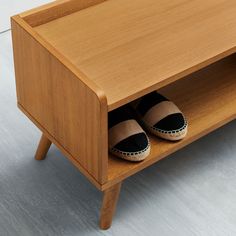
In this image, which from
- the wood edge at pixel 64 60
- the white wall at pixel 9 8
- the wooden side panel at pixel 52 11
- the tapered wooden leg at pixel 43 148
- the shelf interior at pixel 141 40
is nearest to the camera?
the wood edge at pixel 64 60

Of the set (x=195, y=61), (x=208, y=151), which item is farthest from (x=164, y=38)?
(x=208, y=151)

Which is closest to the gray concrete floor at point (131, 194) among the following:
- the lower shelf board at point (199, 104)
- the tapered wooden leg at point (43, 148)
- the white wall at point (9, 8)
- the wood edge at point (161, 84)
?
the tapered wooden leg at point (43, 148)

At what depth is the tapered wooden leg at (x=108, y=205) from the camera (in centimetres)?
154

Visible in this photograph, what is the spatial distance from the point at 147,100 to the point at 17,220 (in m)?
0.41

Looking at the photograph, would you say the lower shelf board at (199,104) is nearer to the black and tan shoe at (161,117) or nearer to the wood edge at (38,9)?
the black and tan shoe at (161,117)

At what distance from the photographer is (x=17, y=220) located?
5.32 feet

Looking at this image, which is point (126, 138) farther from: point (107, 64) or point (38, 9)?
point (38, 9)

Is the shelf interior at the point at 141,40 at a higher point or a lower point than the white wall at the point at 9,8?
Result: higher

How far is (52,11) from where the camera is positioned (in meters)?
1.55

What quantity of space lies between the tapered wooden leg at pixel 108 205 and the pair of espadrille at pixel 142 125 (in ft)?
0.28

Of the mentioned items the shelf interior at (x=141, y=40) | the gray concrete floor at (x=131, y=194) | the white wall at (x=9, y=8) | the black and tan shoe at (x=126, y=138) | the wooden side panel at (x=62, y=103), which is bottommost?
the gray concrete floor at (x=131, y=194)

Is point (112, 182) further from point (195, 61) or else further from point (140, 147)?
point (195, 61)

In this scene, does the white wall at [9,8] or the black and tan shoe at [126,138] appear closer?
the black and tan shoe at [126,138]

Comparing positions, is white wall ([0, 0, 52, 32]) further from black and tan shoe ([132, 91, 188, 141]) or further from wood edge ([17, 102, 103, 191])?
black and tan shoe ([132, 91, 188, 141])
